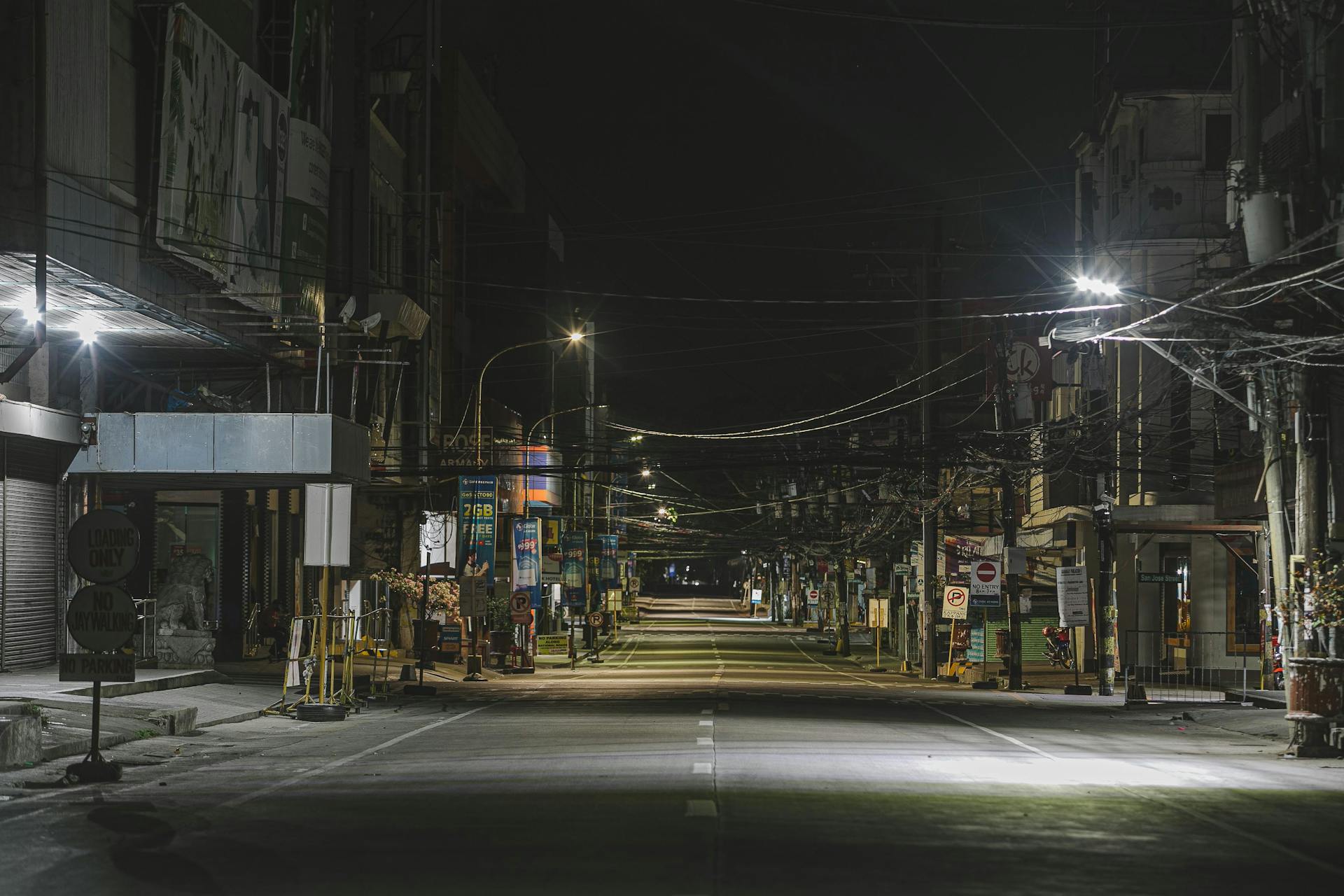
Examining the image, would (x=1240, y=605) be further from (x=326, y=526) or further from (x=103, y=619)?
(x=103, y=619)

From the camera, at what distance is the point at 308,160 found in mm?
36000

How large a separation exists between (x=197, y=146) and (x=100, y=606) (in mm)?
14132

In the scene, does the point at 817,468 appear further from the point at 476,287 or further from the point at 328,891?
the point at 328,891

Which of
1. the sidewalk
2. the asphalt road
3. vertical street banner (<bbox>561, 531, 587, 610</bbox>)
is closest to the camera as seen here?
the asphalt road

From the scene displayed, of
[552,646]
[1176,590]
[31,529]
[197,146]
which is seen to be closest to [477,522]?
[552,646]

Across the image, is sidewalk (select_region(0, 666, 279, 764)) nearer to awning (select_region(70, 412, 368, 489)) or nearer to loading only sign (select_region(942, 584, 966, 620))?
awning (select_region(70, 412, 368, 489))

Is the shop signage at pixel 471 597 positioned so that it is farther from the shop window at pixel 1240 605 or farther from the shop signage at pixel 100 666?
the shop signage at pixel 100 666

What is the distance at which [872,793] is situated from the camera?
51.5ft

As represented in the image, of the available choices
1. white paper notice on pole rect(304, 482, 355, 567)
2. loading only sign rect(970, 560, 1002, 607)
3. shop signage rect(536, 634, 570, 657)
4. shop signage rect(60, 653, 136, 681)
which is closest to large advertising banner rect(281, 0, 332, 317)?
white paper notice on pole rect(304, 482, 355, 567)

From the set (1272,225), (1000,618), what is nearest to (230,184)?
(1272,225)

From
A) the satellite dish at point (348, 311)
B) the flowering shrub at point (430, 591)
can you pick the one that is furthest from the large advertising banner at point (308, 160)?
the flowering shrub at point (430, 591)

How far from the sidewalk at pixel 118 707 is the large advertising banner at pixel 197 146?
24.9 feet

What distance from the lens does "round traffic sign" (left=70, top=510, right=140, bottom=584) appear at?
1678cm

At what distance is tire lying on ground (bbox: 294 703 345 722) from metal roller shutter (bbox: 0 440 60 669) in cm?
555
